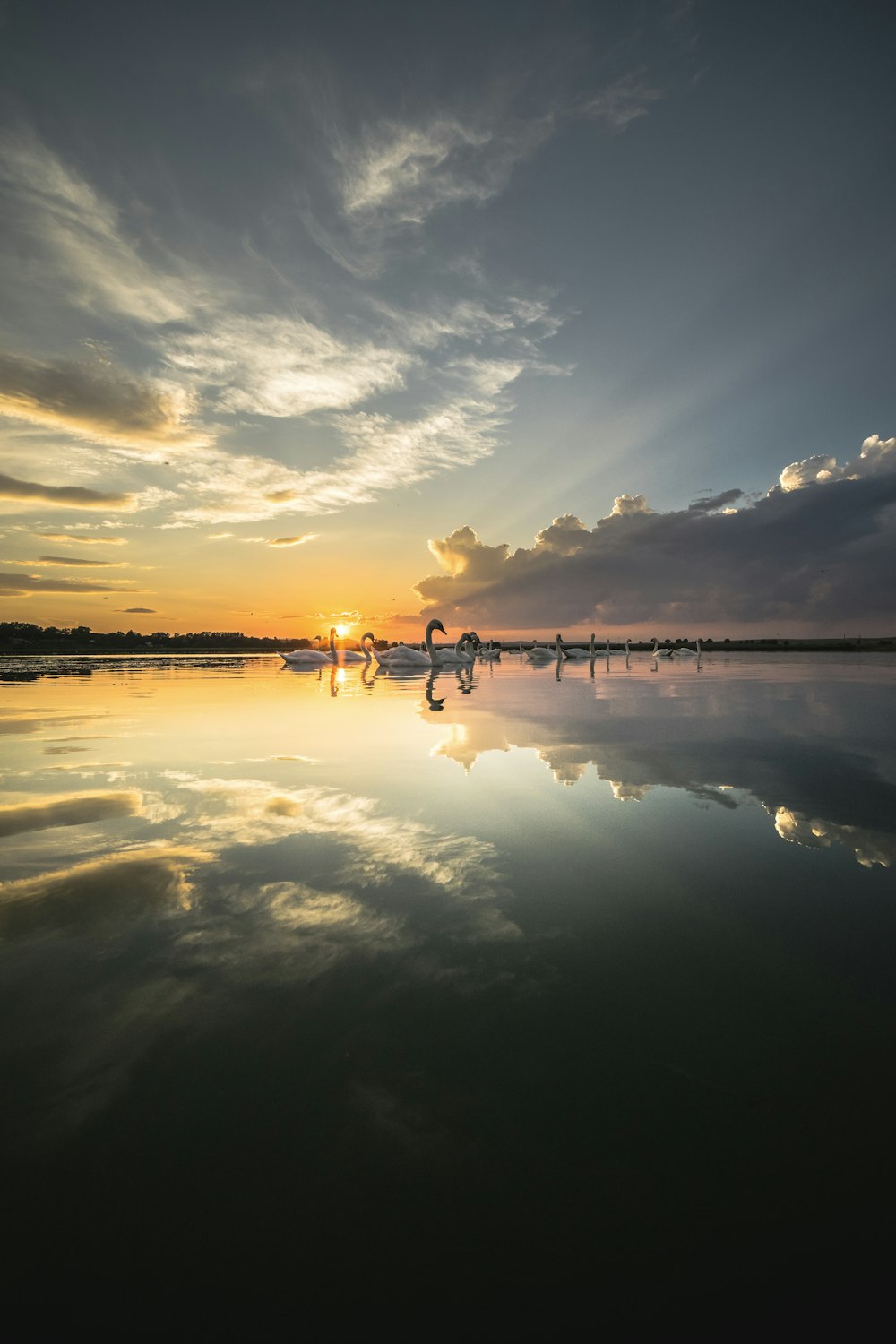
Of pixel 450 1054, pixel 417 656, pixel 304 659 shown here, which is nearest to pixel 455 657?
pixel 417 656

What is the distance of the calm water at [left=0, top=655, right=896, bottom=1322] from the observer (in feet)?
6.32

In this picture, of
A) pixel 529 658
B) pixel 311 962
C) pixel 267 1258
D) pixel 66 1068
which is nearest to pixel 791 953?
pixel 311 962

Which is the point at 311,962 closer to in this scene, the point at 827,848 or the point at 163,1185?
the point at 163,1185

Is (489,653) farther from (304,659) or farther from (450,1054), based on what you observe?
(450,1054)

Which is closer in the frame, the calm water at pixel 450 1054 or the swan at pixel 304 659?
the calm water at pixel 450 1054

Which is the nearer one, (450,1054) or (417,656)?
(450,1054)

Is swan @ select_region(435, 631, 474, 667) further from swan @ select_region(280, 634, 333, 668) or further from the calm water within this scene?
the calm water

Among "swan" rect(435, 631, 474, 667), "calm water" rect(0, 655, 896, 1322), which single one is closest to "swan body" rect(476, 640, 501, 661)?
"swan" rect(435, 631, 474, 667)

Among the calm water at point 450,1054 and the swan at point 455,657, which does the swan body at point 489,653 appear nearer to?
the swan at point 455,657

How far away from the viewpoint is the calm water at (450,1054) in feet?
6.32

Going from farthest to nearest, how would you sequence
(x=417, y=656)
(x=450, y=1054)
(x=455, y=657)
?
(x=455, y=657) < (x=417, y=656) < (x=450, y=1054)

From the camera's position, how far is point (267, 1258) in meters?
1.91

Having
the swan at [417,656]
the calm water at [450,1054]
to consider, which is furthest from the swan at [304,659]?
the calm water at [450,1054]

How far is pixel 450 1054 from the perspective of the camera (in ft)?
9.34
